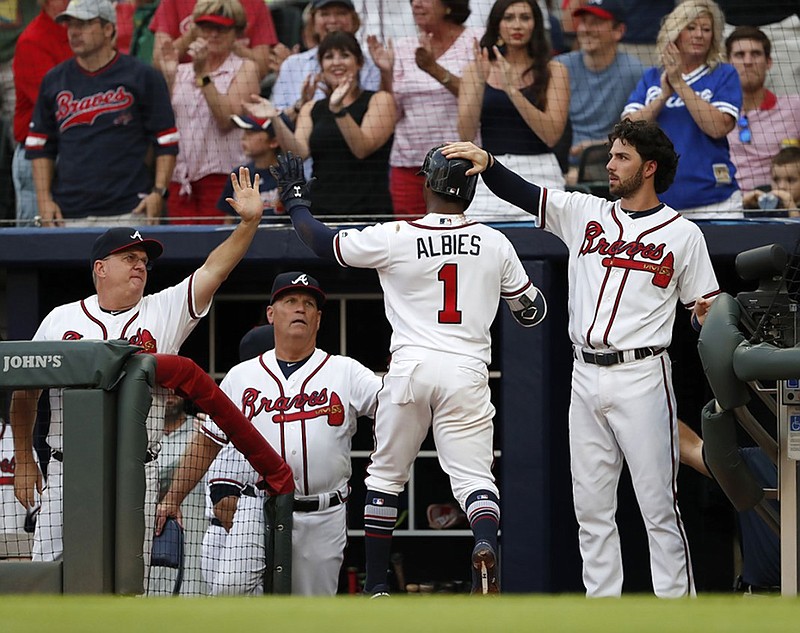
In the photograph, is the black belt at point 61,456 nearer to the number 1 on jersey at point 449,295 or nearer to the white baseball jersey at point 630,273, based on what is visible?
the number 1 on jersey at point 449,295

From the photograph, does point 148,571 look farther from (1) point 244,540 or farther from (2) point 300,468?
(2) point 300,468

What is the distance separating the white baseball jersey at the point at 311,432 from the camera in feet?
21.0

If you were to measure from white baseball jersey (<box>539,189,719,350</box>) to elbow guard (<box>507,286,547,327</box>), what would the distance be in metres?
0.23

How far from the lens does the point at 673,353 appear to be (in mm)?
8906

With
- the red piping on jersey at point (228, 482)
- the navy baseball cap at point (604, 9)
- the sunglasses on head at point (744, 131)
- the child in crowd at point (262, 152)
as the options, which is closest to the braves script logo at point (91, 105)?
the child in crowd at point (262, 152)

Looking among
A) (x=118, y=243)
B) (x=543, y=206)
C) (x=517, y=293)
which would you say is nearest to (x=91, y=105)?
(x=118, y=243)

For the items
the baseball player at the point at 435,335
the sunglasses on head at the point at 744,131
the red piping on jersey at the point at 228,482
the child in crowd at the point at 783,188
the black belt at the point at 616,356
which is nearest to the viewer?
the baseball player at the point at 435,335

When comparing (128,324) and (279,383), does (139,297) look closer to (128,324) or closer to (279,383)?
(128,324)

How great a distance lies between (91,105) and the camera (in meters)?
8.26

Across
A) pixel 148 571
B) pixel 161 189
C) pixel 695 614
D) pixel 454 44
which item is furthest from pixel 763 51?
pixel 695 614

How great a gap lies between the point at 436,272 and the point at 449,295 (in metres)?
Answer: 0.11

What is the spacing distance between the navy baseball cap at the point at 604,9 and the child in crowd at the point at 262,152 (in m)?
1.93

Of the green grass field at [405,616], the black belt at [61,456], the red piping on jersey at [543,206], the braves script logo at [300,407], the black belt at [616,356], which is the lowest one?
the green grass field at [405,616]

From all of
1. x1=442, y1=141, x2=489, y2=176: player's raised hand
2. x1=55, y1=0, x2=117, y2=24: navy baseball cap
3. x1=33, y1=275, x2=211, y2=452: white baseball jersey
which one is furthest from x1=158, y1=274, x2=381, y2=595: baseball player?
x1=55, y1=0, x2=117, y2=24: navy baseball cap
